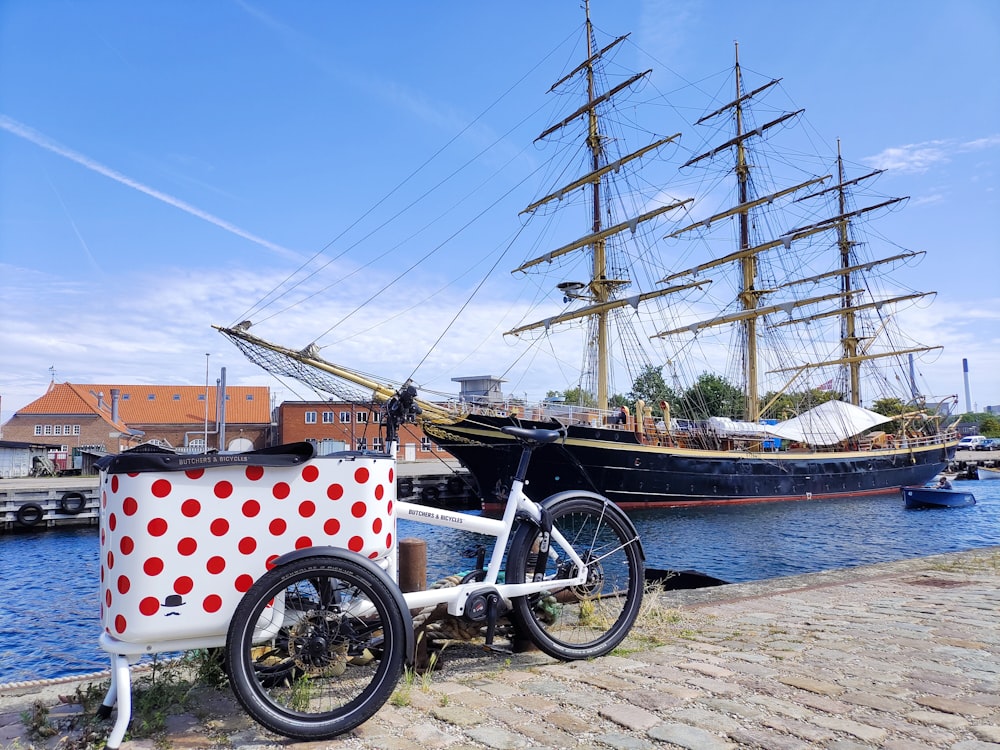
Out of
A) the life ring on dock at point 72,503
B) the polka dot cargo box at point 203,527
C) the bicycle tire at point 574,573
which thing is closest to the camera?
the polka dot cargo box at point 203,527

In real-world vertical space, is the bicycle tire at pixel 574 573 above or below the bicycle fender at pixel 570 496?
below

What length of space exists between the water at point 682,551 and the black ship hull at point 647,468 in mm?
1322

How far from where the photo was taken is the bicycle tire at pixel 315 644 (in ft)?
8.67

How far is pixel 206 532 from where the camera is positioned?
2732 millimetres

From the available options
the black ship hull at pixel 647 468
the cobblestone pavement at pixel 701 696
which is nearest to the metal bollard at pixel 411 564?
the cobblestone pavement at pixel 701 696

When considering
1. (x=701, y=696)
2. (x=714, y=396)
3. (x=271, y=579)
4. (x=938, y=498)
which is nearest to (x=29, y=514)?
(x=271, y=579)

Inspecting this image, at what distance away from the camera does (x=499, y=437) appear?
2675 cm

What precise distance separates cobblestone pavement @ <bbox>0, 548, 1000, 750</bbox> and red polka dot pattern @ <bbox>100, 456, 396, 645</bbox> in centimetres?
52

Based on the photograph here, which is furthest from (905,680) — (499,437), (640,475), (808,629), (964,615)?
(640,475)

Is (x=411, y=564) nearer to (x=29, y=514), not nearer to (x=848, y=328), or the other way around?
(x=29, y=514)

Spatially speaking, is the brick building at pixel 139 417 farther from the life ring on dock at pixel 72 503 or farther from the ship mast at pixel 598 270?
the ship mast at pixel 598 270

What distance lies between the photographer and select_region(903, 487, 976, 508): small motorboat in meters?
30.6

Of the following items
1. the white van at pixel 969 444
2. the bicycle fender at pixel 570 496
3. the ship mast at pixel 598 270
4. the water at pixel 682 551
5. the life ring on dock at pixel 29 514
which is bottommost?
the water at pixel 682 551

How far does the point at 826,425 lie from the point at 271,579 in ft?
135
